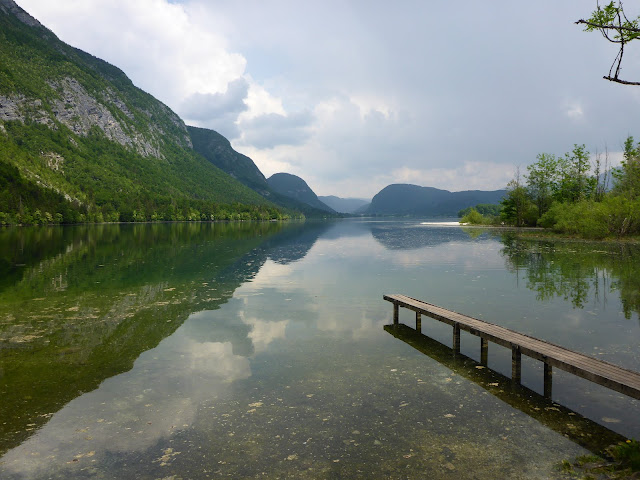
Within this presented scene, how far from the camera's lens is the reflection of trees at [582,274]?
21056mm

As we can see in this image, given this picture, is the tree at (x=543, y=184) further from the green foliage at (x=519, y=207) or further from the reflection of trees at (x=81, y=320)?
the reflection of trees at (x=81, y=320)

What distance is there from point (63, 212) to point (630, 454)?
164m

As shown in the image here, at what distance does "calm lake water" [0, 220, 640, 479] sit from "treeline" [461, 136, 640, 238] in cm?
4197

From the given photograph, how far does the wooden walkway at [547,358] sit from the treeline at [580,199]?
184 feet

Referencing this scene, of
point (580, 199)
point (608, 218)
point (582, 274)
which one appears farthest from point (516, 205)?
point (582, 274)

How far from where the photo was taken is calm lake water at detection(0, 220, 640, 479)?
702 centimetres

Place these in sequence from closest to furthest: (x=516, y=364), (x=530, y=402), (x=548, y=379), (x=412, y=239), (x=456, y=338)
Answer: (x=530, y=402) → (x=548, y=379) → (x=516, y=364) → (x=456, y=338) → (x=412, y=239)

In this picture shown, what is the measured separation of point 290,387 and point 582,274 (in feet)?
86.2

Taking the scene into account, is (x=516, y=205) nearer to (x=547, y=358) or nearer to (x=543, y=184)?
(x=543, y=184)

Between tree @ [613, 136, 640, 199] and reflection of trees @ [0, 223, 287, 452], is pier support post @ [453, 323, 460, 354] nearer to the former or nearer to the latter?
reflection of trees @ [0, 223, 287, 452]

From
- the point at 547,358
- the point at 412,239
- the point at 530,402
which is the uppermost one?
the point at 547,358

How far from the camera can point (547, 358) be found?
32.1 feet

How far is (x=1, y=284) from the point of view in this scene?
24.5m

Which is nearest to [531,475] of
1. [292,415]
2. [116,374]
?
[292,415]
